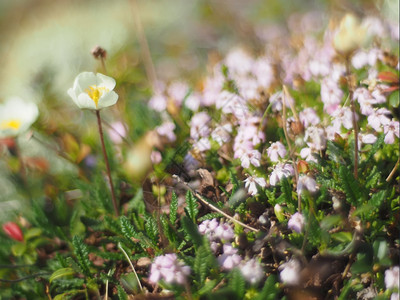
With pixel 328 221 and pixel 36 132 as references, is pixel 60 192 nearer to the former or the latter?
pixel 36 132

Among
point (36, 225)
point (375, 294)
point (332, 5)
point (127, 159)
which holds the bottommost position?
point (375, 294)

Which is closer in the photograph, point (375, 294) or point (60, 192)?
point (375, 294)

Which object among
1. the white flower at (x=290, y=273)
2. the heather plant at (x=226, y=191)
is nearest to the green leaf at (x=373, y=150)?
the heather plant at (x=226, y=191)

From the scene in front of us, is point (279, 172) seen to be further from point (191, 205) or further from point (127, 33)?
point (127, 33)

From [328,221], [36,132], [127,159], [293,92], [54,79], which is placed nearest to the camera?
[328,221]

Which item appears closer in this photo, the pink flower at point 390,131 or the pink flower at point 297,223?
the pink flower at point 297,223

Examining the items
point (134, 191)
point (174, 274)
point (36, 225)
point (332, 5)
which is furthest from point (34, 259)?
point (332, 5)

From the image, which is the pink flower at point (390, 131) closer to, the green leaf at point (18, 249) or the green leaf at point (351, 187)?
the green leaf at point (351, 187)
